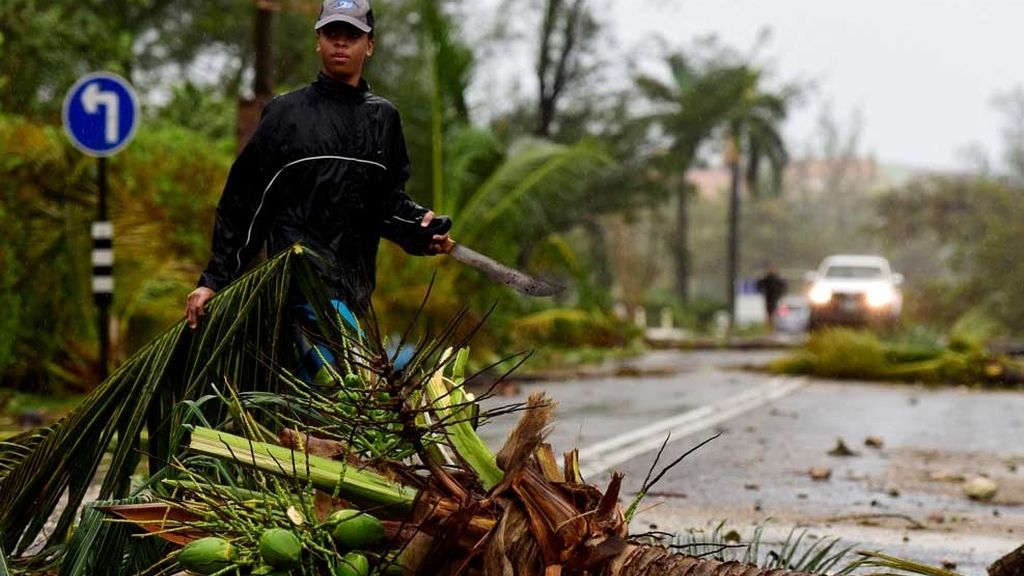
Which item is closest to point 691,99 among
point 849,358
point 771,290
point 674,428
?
point 771,290

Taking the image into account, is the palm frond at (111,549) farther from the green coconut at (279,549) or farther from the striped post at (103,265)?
the striped post at (103,265)

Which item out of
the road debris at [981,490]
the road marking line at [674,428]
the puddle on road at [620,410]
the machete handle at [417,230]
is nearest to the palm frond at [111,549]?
the machete handle at [417,230]

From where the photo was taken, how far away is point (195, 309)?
180 inches

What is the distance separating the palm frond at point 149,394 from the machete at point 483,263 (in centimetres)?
46

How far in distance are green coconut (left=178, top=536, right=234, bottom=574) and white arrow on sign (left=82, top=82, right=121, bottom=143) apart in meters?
10.9

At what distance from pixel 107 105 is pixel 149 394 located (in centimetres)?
996

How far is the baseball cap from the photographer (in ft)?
16.3

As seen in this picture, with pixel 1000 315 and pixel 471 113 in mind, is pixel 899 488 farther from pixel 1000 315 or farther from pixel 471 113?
pixel 1000 315

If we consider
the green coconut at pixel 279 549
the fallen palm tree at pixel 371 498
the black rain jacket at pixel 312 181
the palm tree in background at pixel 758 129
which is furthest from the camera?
the palm tree in background at pixel 758 129

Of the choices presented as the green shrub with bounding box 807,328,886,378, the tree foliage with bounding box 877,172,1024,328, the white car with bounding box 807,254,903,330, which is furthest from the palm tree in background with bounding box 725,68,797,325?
the green shrub with bounding box 807,328,886,378

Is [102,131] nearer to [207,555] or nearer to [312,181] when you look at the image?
[312,181]

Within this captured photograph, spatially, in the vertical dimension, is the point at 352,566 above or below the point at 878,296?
below

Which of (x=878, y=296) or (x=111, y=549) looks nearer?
(x=111, y=549)

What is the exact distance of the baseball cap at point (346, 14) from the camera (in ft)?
16.3
